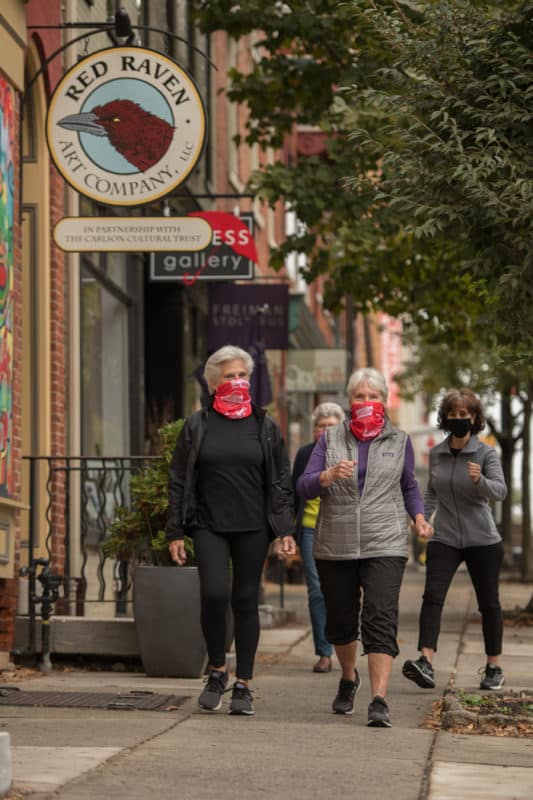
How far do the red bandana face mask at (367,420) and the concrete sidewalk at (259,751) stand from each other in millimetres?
1397

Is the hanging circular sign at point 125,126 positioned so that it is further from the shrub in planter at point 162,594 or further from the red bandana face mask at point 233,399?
the red bandana face mask at point 233,399

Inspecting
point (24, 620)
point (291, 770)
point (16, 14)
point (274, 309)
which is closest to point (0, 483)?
point (24, 620)

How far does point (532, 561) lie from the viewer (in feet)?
88.5

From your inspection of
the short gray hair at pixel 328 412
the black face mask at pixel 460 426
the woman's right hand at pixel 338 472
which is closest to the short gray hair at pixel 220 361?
the woman's right hand at pixel 338 472

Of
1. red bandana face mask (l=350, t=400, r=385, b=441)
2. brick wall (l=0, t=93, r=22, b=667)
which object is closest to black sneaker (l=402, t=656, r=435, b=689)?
red bandana face mask (l=350, t=400, r=385, b=441)

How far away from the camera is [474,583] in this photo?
955cm

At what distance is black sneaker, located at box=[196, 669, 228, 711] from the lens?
801cm

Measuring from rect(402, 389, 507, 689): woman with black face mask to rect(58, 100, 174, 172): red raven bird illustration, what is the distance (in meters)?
2.42

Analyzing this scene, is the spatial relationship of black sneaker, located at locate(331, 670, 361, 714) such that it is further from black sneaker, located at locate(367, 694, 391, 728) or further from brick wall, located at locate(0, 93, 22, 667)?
brick wall, located at locate(0, 93, 22, 667)

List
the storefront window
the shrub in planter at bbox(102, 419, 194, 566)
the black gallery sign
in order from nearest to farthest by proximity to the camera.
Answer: the shrub in planter at bbox(102, 419, 194, 566) → the storefront window → the black gallery sign

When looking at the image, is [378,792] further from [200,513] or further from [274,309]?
[274,309]

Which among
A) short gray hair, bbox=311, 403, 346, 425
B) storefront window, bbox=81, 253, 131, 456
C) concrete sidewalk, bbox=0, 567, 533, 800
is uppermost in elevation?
storefront window, bbox=81, 253, 131, 456

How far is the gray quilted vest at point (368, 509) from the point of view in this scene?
7.91m

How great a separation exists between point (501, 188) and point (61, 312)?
15.2 ft
